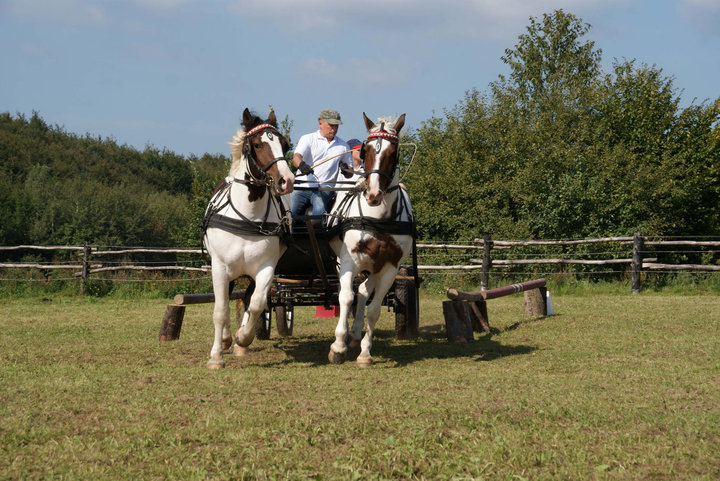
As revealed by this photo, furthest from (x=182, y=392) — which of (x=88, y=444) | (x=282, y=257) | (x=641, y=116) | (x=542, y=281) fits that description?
(x=641, y=116)

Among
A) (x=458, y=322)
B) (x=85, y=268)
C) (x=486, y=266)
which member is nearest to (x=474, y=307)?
(x=458, y=322)

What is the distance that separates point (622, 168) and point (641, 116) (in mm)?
4401

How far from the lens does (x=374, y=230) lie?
6469 millimetres

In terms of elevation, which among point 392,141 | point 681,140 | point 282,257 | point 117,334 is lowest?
point 117,334

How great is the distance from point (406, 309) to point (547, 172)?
15059 millimetres

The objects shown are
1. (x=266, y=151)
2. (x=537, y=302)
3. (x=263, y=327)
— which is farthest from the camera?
(x=537, y=302)

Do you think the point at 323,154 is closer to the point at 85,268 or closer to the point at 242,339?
the point at 242,339

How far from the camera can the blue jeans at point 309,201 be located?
7.29m

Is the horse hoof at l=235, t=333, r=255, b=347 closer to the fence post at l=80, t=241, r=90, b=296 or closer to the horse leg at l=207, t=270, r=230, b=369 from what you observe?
the horse leg at l=207, t=270, r=230, b=369

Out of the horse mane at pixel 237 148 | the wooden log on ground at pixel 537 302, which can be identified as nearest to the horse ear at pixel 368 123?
the horse mane at pixel 237 148

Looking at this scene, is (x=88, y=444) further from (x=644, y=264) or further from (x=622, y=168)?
(x=622, y=168)

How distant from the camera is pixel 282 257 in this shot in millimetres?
7148

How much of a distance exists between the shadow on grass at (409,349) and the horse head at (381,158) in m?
1.78

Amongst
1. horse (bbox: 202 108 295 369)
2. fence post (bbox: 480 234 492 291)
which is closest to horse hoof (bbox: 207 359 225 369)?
horse (bbox: 202 108 295 369)
